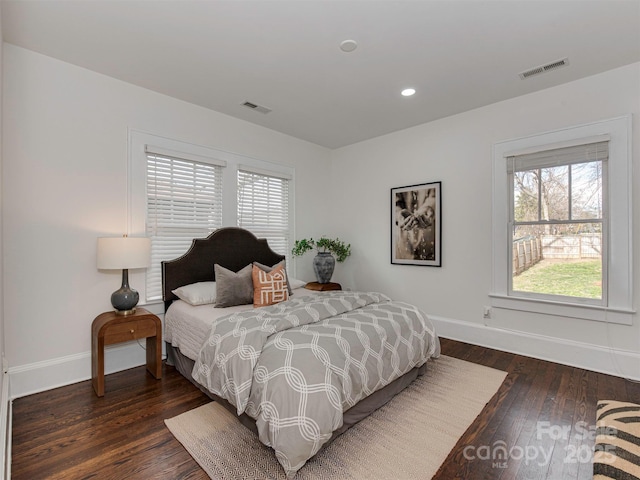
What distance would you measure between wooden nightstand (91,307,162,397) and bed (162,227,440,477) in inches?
7.4

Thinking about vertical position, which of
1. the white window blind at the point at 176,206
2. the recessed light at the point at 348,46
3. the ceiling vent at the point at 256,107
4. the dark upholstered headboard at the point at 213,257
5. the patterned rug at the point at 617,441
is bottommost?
the patterned rug at the point at 617,441

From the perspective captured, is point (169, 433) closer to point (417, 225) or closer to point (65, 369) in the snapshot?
point (65, 369)

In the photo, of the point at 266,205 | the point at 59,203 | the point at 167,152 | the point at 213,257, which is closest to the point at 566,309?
the point at 266,205

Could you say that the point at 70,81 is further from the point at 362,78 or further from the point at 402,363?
the point at 402,363

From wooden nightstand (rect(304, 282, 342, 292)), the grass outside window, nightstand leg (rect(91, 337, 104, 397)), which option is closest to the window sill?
the grass outside window

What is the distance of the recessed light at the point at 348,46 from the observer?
7.72 ft

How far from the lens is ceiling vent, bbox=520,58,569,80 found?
2667 mm

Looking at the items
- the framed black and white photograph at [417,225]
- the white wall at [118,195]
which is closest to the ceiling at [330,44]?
the white wall at [118,195]

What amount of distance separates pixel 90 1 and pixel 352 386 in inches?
117

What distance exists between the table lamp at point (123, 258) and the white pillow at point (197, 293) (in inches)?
15.9

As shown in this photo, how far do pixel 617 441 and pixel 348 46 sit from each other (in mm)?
3152

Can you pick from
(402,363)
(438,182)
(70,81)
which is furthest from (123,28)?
(438,182)

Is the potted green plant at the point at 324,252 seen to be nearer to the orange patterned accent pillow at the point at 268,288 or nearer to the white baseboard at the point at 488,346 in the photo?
the orange patterned accent pillow at the point at 268,288

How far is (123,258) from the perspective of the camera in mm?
2553
